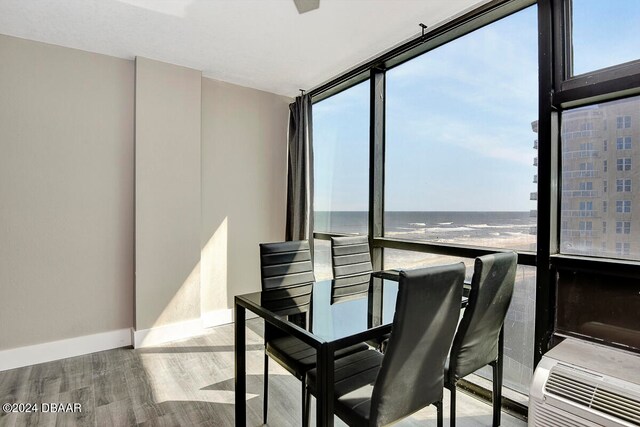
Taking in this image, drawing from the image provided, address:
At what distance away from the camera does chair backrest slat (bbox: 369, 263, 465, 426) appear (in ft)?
4.11

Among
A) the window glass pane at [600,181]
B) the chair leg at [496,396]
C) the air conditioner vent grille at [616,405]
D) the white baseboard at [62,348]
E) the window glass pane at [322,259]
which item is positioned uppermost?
the window glass pane at [600,181]

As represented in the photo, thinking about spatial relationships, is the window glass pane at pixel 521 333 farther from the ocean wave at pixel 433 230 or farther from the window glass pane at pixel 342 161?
the window glass pane at pixel 342 161

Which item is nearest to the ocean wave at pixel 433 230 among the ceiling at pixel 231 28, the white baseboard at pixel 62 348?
the ceiling at pixel 231 28

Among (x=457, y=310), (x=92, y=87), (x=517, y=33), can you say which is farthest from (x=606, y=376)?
(x=92, y=87)

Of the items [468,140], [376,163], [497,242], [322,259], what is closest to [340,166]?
[376,163]

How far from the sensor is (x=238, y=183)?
12.7 ft

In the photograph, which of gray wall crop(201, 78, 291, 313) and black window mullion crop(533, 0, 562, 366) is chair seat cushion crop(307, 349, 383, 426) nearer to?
black window mullion crop(533, 0, 562, 366)

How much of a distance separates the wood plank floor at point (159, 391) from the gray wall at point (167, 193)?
49cm

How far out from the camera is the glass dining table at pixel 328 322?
133 cm

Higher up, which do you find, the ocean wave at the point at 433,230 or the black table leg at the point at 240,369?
the ocean wave at the point at 433,230

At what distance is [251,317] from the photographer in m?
3.92

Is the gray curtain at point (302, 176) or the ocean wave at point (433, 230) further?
the gray curtain at point (302, 176)

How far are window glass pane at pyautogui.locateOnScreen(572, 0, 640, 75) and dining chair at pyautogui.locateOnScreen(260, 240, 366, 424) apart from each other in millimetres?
2049

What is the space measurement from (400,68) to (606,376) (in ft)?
8.82
